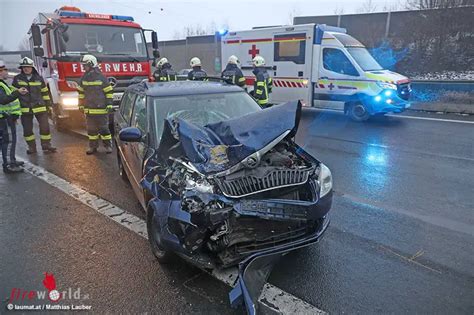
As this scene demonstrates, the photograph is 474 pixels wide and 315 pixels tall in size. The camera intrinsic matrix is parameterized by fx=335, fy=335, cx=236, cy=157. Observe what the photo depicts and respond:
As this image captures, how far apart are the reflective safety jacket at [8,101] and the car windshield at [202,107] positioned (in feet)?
11.0

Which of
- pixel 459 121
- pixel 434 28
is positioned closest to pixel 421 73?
pixel 434 28

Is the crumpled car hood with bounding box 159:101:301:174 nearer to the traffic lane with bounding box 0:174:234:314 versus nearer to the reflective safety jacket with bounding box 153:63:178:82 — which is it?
the traffic lane with bounding box 0:174:234:314

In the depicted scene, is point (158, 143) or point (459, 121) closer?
point (158, 143)

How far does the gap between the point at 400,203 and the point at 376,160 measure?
2.04 metres

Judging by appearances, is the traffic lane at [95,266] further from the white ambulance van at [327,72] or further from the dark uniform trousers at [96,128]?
the white ambulance van at [327,72]

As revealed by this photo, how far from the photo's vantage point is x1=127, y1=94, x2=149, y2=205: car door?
12.1 feet

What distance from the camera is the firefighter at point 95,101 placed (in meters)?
6.79

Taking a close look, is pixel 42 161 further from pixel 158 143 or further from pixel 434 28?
pixel 434 28

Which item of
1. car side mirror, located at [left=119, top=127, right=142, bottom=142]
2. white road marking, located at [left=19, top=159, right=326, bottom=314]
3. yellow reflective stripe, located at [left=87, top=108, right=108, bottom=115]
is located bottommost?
white road marking, located at [left=19, top=159, right=326, bottom=314]

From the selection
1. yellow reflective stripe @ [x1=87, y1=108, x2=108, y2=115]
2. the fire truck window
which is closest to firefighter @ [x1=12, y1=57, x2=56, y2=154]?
yellow reflective stripe @ [x1=87, y1=108, x2=108, y2=115]

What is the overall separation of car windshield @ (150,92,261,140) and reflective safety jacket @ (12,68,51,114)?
4134mm

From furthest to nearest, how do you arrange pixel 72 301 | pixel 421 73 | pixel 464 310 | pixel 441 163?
pixel 421 73, pixel 441 163, pixel 72 301, pixel 464 310

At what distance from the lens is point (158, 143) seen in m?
3.48

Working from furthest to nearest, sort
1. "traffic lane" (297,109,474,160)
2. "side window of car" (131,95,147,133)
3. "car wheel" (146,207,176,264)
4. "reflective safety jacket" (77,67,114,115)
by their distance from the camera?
"traffic lane" (297,109,474,160) < "reflective safety jacket" (77,67,114,115) < "side window of car" (131,95,147,133) < "car wheel" (146,207,176,264)
